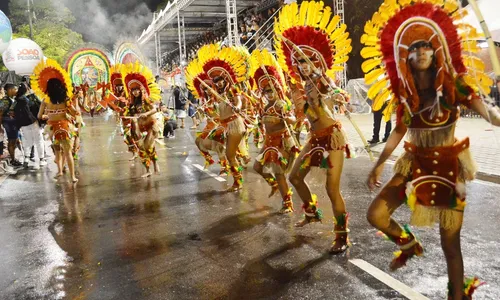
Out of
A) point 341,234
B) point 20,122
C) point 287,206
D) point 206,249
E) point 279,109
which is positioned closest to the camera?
point 341,234

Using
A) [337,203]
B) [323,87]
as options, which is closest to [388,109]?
[323,87]

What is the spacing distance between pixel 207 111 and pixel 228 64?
1.53 metres

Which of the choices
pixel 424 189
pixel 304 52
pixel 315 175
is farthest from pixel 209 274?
pixel 304 52

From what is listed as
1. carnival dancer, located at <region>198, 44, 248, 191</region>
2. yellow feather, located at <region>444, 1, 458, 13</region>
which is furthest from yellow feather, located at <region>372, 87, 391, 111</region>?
carnival dancer, located at <region>198, 44, 248, 191</region>

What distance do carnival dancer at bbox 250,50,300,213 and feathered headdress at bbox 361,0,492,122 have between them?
246 centimetres

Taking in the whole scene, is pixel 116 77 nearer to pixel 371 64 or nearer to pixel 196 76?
pixel 196 76

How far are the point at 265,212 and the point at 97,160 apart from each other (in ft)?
22.9

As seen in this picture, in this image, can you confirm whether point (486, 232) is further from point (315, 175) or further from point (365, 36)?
point (365, 36)

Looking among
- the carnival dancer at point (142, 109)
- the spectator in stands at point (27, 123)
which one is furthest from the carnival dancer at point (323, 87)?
the spectator in stands at point (27, 123)

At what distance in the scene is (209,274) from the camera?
397 centimetres

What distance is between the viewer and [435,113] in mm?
2891

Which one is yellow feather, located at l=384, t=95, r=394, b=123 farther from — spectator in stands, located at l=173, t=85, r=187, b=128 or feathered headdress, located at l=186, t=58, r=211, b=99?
spectator in stands, located at l=173, t=85, r=187, b=128

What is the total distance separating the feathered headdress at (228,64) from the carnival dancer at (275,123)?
1251 mm

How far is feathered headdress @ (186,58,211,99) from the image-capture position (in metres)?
7.25
